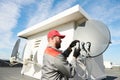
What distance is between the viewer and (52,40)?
2527mm

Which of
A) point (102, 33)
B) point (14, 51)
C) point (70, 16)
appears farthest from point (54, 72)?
point (14, 51)

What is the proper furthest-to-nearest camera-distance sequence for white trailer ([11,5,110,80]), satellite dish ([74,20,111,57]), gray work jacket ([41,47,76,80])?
white trailer ([11,5,110,80])
satellite dish ([74,20,111,57])
gray work jacket ([41,47,76,80])

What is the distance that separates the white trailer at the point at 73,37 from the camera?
493 centimetres

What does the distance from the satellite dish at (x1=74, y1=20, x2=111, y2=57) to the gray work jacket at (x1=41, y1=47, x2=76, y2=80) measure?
1.91 meters

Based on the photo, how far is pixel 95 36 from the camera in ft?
17.0

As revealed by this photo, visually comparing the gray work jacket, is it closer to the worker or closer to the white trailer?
the worker

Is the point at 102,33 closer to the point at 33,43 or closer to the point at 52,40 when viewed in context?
the point at 52,40

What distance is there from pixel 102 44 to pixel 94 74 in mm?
3531

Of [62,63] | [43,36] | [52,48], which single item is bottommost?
[62,63]

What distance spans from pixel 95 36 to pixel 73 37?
2295mm

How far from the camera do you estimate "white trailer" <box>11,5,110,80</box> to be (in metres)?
4.93

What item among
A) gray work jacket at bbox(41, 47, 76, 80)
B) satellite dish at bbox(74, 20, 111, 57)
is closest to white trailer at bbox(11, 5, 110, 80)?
satellite dish at bbox(74, 20, 111, 57)

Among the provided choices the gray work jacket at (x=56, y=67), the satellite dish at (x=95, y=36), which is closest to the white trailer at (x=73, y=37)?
the satellite dish at (x=95, y=36)

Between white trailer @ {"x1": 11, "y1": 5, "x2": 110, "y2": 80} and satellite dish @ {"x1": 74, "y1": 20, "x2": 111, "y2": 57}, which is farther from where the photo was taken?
white trailer @ {"x1": 11, "y1": 5, "x2": 110, "y2": 80}
